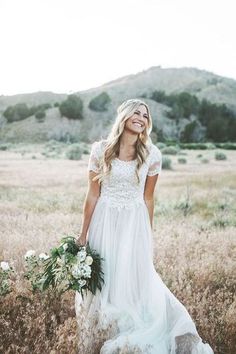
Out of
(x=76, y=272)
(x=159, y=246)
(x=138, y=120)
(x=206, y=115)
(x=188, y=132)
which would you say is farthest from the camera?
(x=206, y=115)

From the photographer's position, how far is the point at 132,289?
4.12 meters

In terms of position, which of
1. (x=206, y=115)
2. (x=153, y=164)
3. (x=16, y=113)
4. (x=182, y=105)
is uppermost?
→ (x=182, y=105)

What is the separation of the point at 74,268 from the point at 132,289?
72 cm

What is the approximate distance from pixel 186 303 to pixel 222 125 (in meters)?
46.8

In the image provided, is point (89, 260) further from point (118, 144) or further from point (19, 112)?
point (19, 112)

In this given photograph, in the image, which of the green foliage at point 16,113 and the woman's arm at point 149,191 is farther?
the green foliage at point 16,113

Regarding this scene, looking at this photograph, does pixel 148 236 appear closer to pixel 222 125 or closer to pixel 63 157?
pixel 63 157

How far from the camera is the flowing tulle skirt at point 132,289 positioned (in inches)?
155

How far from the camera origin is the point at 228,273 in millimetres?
5660

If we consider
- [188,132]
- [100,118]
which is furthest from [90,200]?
[100,118]

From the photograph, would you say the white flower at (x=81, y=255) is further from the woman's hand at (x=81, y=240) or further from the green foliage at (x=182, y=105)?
the green foliage at (x=182, y=105)

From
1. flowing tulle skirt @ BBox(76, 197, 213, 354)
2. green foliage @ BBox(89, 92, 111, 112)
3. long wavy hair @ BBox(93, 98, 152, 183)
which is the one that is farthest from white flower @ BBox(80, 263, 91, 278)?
green foliage @ BBox(89, 92, 111, 112)

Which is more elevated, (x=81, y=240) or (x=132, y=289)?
(x=81, y=240)

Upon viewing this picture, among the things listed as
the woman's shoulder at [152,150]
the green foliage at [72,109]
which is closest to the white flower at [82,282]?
the woman's shoulder at [152,150]
